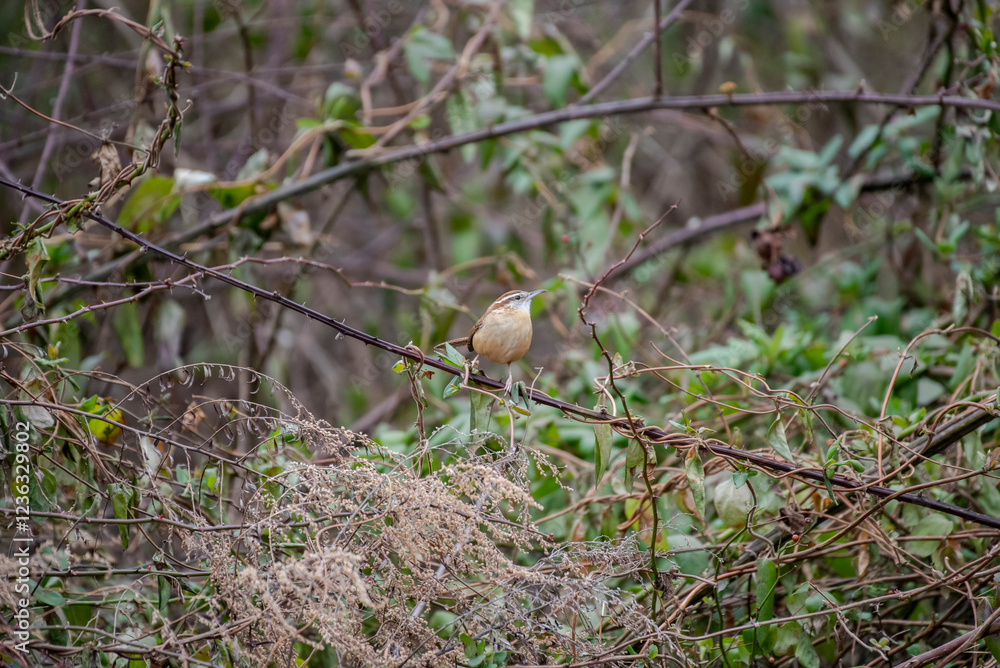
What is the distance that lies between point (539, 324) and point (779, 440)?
5728mm

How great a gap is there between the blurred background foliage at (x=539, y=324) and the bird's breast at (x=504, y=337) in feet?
1.26

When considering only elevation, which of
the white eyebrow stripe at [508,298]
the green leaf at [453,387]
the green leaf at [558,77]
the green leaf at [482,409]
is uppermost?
the green leaf at [558,77]

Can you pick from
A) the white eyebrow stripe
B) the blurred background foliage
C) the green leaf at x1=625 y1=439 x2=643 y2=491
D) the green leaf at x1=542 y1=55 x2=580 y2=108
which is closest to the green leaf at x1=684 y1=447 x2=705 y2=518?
the blurred background foliage

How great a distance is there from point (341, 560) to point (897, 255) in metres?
4.69

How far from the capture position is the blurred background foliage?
249cm

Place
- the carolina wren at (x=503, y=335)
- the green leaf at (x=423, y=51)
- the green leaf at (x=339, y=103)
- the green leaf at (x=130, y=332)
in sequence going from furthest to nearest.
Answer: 1. the green leaf at (x=423, y=51)
2. the green leaf at (x=339, y=103)
3. the green leaf at (x=130, y=332)
4. the carolina wren at (x=503, y=335)

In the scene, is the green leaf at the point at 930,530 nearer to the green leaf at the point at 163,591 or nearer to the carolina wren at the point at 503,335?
the carolina wren at the point at 503,335

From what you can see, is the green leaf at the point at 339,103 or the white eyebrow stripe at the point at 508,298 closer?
the white eyebrow stripe at the point at 508,298

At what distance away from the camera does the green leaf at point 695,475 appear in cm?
244

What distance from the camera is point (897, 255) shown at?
5160mm

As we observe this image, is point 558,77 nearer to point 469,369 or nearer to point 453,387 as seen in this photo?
point 469,369

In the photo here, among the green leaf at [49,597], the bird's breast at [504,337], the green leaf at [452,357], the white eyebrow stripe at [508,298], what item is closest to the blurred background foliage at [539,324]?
the green leaf at [49,597]

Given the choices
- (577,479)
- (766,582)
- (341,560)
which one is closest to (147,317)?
(577,479)

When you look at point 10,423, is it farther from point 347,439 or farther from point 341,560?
point 341,560
